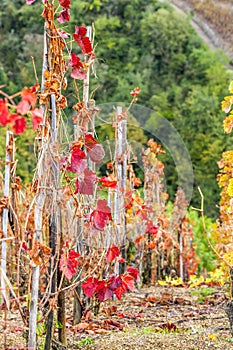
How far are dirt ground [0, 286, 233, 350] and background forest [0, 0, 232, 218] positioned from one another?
10.7 meters

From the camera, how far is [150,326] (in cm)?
356

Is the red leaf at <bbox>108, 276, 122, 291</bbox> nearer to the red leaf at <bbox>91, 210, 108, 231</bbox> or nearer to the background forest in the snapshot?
the red leaf at <bbox>91, 210, 108, 231</bbox>

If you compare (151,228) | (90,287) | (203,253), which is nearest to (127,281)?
(90,287)

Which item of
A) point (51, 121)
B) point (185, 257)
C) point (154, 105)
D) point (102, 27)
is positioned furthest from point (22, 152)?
point (51, 121)

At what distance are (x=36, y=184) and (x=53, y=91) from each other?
0.36 m

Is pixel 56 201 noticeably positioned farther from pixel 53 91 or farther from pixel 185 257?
pixel 185 257

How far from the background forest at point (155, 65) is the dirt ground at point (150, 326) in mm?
10691

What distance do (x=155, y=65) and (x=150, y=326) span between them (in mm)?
17680

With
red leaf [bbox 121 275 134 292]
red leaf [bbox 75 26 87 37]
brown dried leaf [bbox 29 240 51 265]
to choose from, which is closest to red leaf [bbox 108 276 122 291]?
red leaf [bbox 121 275 134 292]

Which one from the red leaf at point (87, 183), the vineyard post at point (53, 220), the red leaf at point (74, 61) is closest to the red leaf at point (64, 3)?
the red leaf at point (74, 61)

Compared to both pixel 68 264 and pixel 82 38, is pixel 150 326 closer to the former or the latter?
pixel 68 264

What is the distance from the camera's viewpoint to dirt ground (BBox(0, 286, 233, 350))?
2766mm

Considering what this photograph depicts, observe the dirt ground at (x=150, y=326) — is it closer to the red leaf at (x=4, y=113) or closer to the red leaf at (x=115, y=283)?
the red leaf at (x=115, y=283)

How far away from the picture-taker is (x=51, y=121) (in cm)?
218
